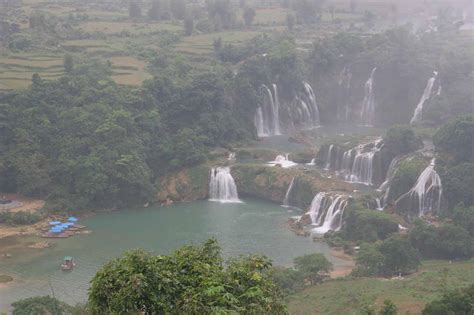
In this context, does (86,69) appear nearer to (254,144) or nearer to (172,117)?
(172,117)

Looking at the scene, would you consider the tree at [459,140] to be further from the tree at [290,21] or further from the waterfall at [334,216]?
the tree at [290,21]

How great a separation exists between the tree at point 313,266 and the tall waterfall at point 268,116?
69.9ft

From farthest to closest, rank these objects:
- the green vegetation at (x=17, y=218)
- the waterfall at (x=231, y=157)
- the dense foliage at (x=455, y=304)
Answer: the waterfall at (x=231, y=157) → the green vegetation at (x=17, y=218) → the dense foliage at (x=455, y=304)

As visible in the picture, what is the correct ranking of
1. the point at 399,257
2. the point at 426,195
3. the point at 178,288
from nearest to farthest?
1. the point at 178,288
2. the point at 399,257
3. the point at 426,195

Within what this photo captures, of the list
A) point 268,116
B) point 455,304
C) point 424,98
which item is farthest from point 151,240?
point 424,98

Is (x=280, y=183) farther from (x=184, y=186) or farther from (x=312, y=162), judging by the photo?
(x=184, y=186)

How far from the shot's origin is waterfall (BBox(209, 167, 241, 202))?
41656 millimetres

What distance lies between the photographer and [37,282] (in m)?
30.6

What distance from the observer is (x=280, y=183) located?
4078 centimetres

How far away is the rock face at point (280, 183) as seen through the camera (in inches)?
1550

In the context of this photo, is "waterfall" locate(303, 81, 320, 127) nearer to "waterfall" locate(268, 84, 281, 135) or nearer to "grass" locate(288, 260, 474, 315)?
"waterfall" locate(268, 84, 281, 135)

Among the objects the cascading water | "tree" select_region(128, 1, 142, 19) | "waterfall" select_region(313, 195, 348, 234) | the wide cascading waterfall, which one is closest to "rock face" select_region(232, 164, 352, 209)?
"waterfall" select_region(313, 195, 348, 234)

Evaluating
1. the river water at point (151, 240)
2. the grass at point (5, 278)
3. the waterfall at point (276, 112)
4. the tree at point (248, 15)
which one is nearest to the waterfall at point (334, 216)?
the river water at point (151, 240)

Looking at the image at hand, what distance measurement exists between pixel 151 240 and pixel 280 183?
27.3ft
